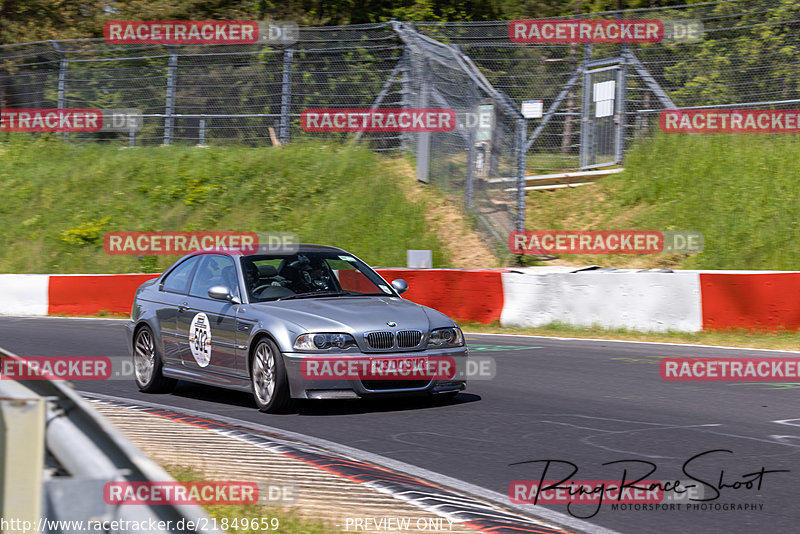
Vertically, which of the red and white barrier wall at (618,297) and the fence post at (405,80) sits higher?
the fence post at (405,80)

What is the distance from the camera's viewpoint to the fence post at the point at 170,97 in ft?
87.6

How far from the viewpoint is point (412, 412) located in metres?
8.91

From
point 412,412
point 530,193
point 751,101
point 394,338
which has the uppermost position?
point 751,101

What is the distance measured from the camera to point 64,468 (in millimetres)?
2566

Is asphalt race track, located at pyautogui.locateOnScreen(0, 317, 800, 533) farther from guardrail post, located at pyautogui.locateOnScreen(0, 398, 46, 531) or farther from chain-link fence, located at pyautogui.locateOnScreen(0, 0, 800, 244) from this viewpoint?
chain-link fence, located at pyautogui.locateOnScreen(0, 0, 800, 244)

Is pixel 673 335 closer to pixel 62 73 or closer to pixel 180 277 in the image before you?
pixel 180 277

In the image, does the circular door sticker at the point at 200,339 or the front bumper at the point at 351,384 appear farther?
the circular door sticker at the point at 200,339

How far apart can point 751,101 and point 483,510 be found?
17.1 meters

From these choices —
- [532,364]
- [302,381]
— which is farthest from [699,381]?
[302,381]

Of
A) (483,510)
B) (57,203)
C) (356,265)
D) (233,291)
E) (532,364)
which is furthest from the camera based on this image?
(57,203)

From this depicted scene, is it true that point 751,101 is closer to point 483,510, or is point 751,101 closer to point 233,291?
point 233,291

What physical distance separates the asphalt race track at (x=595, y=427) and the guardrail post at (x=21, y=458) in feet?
11.3

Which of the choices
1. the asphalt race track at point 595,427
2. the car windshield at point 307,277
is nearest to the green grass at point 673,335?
the asphalt race track at point 595,427

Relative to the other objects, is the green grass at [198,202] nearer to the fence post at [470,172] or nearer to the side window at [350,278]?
the fence post at [470,172]
